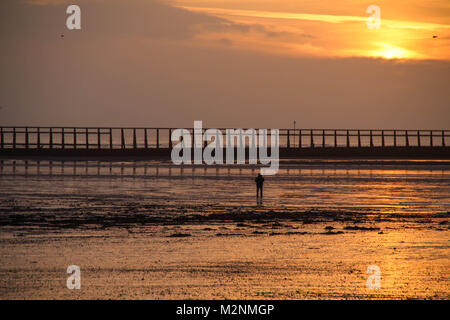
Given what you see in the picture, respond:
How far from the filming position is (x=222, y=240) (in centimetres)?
1853

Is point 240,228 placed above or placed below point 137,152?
below

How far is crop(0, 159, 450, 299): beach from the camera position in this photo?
13531 mm

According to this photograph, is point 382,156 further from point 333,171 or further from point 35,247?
point 35,247

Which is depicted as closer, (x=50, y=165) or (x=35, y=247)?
(x=35, y=247)

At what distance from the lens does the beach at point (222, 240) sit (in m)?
13.5

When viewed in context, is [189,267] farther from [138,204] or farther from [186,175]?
[186,175]

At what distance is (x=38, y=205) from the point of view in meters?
25.9

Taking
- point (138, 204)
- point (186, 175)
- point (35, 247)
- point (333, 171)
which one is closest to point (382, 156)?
point (333, 171)
